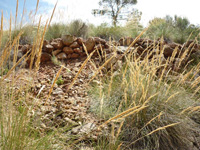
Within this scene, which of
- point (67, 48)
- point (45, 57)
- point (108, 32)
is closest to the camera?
point (45, 57)

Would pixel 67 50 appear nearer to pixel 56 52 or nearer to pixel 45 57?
pixel 56 52

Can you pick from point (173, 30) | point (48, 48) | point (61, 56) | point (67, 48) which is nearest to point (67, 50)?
point (67, 48)

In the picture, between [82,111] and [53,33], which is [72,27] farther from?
[82,111]

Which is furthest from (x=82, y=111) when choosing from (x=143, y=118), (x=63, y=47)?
(x=63, y=47)

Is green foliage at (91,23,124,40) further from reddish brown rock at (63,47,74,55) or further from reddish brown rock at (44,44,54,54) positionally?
reddish brown rock at (44,44,54,54)

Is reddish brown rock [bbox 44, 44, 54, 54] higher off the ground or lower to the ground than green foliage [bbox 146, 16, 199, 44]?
lower

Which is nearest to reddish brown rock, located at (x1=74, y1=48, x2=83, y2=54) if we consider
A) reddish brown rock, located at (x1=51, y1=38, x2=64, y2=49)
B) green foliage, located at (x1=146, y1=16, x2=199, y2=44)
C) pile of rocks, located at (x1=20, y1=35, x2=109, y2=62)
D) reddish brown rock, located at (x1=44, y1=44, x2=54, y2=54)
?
pile of rocks, located at (x1=20, y1=35, x2=109, y2=62)

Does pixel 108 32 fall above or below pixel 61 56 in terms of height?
above

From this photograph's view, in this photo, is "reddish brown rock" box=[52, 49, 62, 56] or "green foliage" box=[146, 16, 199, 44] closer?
"reddish brown rock" box=[52, 49, 62, 56]

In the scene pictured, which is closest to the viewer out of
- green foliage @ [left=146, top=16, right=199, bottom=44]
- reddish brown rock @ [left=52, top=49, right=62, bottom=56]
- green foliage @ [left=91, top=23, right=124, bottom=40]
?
reddish brown rock @ [left=52, top=49, right=62, bottom=56]

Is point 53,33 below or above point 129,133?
above

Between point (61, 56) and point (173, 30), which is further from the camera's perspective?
point (173, 30)

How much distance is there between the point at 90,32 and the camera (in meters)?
5.29

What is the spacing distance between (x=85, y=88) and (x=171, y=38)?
4543mm
